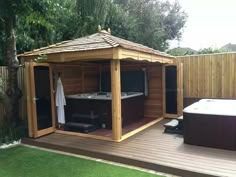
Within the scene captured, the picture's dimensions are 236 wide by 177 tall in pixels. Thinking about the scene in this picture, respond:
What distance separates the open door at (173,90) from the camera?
741cm

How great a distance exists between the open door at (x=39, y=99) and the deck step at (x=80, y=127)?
1.40 feet

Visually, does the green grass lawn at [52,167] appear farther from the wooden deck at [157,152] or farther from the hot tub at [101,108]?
the hot tub at [101,108]

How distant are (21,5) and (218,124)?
192 inches

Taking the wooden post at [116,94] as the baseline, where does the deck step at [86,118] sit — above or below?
below

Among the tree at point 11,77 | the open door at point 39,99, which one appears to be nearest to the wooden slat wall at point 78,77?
the open door at point 39,99

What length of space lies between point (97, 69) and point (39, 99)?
3.02 metres

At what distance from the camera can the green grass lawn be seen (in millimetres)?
3814

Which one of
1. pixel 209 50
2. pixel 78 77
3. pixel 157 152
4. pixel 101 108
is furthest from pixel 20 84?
pixel 209 50

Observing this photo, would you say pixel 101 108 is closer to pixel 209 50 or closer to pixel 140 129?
pixel 140 129

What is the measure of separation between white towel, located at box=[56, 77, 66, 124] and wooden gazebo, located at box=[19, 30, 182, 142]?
171 mm

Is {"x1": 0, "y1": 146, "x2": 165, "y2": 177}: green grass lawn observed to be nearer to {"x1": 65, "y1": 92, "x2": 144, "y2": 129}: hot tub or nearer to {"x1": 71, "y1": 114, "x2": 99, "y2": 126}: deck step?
{"x1": 71, "y1": 114, "x2": 99, "y2": 126}: deck step

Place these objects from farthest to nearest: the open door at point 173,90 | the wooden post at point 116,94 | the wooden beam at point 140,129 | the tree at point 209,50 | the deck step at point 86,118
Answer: the tree at point 209,50 → the open door at point 173,90 → the deck step at point 86,118 → the wooden beam at point 140,129 → the wooden post at point 116,94

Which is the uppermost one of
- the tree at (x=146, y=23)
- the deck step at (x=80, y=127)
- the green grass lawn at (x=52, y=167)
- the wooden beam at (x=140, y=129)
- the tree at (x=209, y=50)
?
the tree at (x=146, y=23)

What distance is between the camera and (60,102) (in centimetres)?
636
